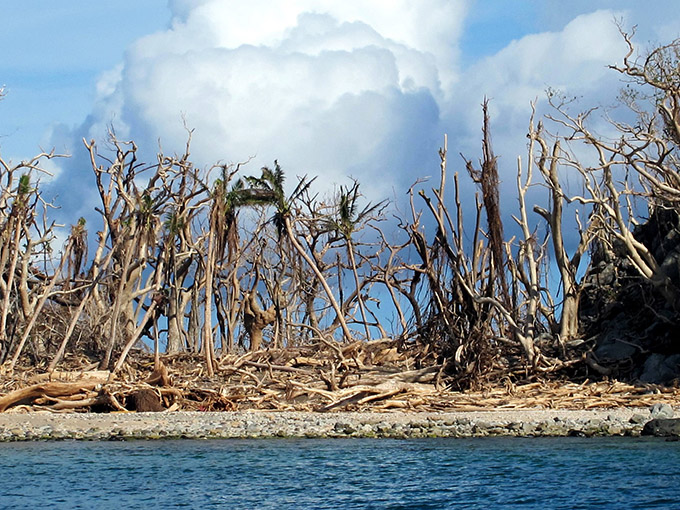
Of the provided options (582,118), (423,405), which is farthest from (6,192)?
(582,118)

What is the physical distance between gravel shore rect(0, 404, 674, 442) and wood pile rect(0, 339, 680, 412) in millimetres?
663

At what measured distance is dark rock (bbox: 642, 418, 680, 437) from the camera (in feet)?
49.5

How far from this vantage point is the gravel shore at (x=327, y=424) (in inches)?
651

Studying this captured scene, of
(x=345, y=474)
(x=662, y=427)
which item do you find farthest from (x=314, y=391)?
(x=662, y=427)

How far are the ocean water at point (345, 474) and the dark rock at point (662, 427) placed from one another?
1.37 ft

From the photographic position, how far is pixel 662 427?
599 inches

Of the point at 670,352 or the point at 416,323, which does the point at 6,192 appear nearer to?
the point at 416,323

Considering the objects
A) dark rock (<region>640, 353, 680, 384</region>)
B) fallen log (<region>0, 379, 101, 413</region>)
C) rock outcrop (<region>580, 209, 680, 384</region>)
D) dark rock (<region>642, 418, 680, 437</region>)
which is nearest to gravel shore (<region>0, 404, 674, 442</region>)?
dark rock (<region>642, 418, 680, 437</region>)

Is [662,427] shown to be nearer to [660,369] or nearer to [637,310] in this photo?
[660,369]

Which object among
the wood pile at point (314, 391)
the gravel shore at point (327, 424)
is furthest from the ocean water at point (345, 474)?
the wood pile at point (314, 391)

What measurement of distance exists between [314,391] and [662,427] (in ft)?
24.0

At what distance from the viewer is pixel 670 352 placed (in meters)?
21.2

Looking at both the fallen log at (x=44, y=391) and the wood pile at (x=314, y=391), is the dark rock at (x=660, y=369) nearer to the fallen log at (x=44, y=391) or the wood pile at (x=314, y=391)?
the wood pile at (x=314, y=391)

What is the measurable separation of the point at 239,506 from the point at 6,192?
16768mm
